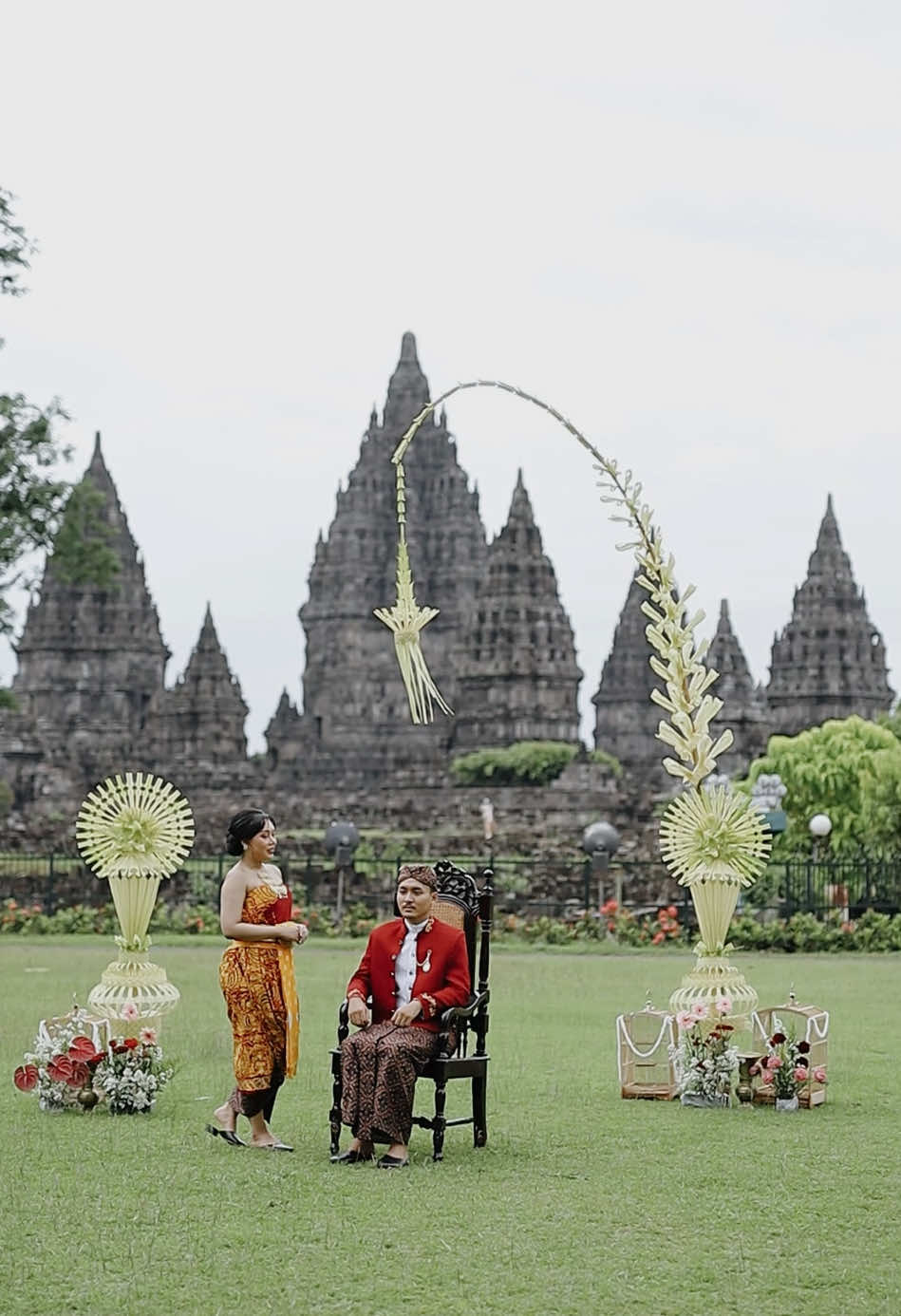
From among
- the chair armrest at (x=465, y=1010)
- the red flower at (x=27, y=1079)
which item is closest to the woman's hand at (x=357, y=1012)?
the chair armrest at (x=465, y=1010)

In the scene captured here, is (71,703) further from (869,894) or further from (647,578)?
(647,578)

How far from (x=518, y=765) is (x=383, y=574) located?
19.2m

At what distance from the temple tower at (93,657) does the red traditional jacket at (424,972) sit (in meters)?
74.7

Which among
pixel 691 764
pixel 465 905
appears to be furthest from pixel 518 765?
pixel 465 905

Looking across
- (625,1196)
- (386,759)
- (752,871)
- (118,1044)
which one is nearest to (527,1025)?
(752,871)

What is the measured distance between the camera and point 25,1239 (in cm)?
823

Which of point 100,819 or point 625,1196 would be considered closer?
point 625,1196

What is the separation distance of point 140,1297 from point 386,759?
75.5 m

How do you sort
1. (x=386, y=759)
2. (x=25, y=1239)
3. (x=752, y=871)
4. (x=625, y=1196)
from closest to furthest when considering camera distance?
1. (x=25, y=1239)
2. (x=625, y=1196)
3. (x=752, y=871)
4. (x=386, y=759)

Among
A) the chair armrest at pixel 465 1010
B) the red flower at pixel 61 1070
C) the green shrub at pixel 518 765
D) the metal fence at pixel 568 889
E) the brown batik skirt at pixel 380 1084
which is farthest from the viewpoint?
the green shrub at pixel 518 765

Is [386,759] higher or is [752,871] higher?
[386,759]

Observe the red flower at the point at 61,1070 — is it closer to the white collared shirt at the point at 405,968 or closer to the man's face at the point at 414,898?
the white collared shirt at the point at 405,968

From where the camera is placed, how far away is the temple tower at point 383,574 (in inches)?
3374

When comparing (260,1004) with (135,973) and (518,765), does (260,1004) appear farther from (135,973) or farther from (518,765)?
(518,765)
